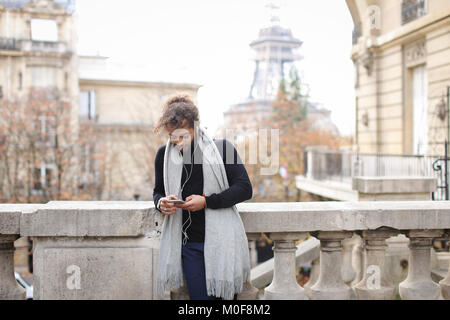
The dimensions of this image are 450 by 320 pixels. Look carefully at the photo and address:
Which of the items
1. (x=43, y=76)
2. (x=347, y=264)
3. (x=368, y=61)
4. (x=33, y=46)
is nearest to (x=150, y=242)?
(x=347, y=264)

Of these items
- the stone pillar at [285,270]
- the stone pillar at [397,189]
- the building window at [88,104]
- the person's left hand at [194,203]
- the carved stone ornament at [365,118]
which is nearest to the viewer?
the person's left hand at [194,203]

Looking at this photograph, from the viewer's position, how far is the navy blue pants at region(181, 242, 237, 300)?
3.69 m

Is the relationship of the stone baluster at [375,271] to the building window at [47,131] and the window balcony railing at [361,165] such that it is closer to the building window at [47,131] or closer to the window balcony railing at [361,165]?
the window balcony railing at [361,165]

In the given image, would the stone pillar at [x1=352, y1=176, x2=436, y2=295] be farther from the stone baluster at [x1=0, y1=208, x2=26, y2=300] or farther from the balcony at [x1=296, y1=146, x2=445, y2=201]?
the stone baluster at [x1=0, y1=208, x2=26, y2=300]

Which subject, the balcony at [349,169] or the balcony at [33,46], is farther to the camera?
the balcony at [33,46]

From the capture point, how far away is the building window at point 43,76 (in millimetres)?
31395

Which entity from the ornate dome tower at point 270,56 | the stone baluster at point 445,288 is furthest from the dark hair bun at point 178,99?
the ornate dome tower at point 270,56

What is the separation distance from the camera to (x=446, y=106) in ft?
50.4

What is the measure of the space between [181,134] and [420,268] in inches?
89.2

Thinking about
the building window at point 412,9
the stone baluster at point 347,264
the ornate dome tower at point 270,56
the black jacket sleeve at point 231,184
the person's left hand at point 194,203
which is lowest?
the stone baluster at point 347,264

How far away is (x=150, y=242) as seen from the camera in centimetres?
391

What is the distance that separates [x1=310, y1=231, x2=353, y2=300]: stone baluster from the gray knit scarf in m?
0.72
